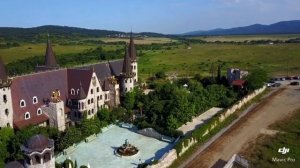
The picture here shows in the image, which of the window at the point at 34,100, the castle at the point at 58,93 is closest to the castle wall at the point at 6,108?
the castle at the point at 58,93

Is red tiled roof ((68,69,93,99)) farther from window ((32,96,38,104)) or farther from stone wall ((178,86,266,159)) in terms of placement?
stone wall ((178,86,266,159))

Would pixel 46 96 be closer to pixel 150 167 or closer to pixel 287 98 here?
pixel 150 167

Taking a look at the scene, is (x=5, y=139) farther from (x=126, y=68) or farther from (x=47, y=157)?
(x=126, y=68)

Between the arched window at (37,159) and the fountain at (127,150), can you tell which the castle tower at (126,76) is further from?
the arched window at (37,159)

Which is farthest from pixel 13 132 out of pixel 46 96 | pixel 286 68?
pixel 286 68

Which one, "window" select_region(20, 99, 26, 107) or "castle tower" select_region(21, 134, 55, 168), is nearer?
"castle tower" select_region(21, 134, 55, 168)

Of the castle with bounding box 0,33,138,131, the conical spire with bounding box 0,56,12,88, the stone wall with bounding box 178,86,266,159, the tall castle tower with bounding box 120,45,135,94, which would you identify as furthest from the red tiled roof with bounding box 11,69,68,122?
the stone wall with bounding box 178,86,266,159

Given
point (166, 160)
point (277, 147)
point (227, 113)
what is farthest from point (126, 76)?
point (277, 147)
